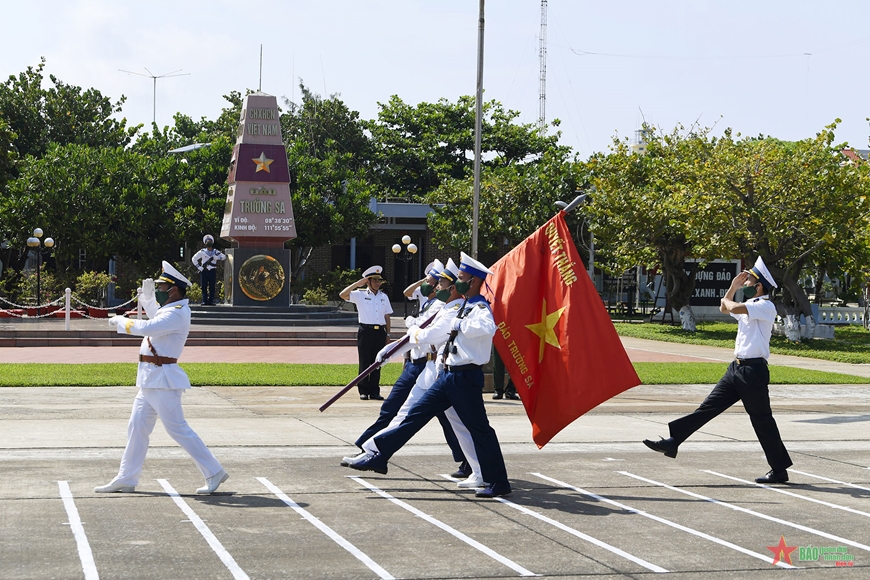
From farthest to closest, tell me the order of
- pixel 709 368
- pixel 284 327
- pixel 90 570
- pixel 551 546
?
pixel 284 327
pixel 709 368
pixel 551 546
pixel 90 570

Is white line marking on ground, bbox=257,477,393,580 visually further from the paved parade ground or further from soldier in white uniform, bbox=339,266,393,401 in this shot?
soldier in white uniform, bbox=339,266,393,401

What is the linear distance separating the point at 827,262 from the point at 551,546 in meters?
28.6

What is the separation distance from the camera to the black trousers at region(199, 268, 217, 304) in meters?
31.0

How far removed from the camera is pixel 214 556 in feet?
21.7

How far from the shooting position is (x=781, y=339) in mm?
31766

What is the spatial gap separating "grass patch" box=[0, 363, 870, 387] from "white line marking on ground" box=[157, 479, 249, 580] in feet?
27.9

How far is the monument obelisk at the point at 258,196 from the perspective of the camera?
96.9 ft

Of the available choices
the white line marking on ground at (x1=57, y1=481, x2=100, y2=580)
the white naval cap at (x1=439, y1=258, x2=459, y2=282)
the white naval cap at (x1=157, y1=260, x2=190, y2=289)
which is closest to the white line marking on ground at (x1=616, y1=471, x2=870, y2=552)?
the white naval cap at (x1=439, y1=258, x2=459, y2=282)

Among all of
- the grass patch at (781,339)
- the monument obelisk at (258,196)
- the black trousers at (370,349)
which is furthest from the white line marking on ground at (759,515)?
the monument obelisk at (258,196)

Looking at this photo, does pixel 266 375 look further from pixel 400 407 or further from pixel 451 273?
pixel 451 273

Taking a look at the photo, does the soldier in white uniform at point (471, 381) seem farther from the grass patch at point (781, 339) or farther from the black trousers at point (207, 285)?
the black trousers at point (207, 285)

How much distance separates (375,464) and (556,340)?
6.66 feet

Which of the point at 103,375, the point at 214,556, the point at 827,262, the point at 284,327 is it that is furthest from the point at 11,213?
the point at 214,556

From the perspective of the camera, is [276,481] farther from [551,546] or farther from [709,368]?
[709,368]
